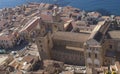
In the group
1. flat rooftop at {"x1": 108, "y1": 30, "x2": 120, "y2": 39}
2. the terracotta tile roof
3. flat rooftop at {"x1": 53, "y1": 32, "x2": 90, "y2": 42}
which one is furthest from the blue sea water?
the terracotta tile roof

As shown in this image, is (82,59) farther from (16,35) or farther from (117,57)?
(16,35)

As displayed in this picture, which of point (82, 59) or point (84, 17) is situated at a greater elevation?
point (84, 17)

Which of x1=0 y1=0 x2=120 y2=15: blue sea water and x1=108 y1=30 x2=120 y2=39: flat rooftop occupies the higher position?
x1=0 y1=0 x2=120 y2=15: blue sea water

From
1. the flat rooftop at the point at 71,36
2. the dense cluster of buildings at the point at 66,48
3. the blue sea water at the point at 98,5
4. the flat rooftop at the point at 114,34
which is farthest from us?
the blue sea water at the point at 98,5

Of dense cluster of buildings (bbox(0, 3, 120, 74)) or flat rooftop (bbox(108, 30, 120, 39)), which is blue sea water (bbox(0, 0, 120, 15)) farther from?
flat rooftop (bbox(108, 30, 120, 39))

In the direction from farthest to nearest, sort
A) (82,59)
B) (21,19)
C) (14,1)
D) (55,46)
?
1. (14,1)
2. (21,19)
3. (55,46)
4. (82,59)

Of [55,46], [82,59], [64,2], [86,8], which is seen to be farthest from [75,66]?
[64,2]

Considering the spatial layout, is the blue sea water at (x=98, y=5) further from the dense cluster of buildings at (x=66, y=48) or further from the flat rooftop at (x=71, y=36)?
the flat rooftop at (x=71, y=36)

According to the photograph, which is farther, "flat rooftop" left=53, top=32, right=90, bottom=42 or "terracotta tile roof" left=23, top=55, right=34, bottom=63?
"terracotta tile roof" left=23, top=55, right=34, bottom=63

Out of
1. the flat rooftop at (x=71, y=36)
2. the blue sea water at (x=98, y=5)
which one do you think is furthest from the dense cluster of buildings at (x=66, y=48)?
the blue sea water at (x=98, y=5)
